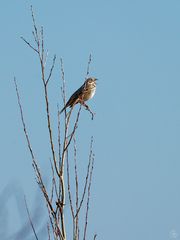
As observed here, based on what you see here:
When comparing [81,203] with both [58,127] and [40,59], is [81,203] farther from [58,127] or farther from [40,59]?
[40,59]

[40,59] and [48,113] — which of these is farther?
[40,59]

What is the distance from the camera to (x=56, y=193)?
160 inches

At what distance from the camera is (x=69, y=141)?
4.21m

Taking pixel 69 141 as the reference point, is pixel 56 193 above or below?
below

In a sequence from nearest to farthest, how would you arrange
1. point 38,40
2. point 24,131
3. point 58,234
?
point 58,234, point 24,131, point 38,40

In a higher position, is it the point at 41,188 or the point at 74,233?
the point at 41,188

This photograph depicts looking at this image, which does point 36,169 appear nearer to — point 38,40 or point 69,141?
point 69,141

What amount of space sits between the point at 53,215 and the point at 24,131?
0.65 m

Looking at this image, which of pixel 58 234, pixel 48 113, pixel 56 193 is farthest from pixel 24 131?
pixel 58 234

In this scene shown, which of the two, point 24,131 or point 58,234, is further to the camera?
point 24,131

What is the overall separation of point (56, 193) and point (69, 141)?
0.41m

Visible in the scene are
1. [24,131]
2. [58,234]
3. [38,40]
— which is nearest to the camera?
[58,234]

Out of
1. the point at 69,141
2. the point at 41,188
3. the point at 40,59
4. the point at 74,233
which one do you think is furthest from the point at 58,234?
the point at 40,59

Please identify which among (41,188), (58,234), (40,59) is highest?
(40,59)
